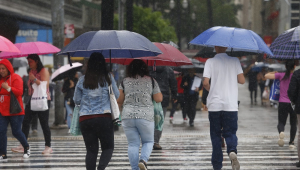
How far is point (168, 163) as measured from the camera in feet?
29.0

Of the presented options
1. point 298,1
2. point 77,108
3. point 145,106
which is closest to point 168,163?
point 145,106

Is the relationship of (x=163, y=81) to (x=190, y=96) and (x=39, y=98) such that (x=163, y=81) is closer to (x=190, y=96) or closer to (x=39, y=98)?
(x=39, y=98)

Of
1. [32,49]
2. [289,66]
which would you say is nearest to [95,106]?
[32,49]

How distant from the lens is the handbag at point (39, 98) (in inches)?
393

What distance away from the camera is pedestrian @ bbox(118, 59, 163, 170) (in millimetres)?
7031

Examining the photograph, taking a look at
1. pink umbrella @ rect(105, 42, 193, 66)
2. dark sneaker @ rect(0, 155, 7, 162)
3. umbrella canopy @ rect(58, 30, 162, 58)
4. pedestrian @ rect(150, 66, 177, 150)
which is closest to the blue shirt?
umbrella canopy @ rect(58, 30, 162, 58)

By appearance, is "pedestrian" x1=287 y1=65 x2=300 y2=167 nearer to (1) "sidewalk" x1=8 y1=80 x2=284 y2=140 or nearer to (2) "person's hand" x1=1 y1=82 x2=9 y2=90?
(2) "person's hand" x1=1 y1=82 x2=9 y2=90

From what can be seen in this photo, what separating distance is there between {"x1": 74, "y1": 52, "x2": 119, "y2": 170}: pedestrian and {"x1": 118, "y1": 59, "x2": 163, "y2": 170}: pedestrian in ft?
1.38

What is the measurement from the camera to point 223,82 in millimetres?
7340

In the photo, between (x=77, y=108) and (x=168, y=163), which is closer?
(x=77, y=108)

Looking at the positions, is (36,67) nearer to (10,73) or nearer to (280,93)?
(10,73)

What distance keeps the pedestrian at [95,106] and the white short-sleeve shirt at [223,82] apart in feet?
4.86

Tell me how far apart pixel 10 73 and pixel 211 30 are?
12.4ft

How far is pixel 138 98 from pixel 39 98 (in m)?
3.50
